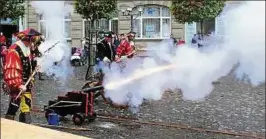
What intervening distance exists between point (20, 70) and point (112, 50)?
750 cm

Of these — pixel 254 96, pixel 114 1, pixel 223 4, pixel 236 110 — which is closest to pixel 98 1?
pixel 114 1

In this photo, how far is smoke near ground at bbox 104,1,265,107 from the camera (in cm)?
1164

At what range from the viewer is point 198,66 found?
501 inches

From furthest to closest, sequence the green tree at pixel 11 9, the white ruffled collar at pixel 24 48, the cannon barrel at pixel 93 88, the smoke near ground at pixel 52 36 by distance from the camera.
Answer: the green tree at pixel 11 9, the smoke near ground at pixel 52 36, the cannon barrel at pixel 93 88, the white ruffled collar at pixel 24 48

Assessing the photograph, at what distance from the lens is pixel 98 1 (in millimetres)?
20609

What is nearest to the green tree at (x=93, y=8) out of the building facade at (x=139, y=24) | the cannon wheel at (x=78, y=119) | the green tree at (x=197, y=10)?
the building facade at (x=139, y=24)

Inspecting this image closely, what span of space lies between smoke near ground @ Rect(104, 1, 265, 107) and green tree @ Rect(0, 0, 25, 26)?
25.7ft

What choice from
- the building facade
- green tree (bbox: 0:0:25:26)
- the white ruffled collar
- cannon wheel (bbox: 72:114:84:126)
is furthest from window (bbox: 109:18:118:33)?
the white ruffled collar

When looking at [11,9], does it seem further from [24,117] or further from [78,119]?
[24,117]

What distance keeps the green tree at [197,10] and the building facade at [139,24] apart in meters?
0.68

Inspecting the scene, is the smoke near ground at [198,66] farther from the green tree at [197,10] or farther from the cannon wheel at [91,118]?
the green tree at [197,10]

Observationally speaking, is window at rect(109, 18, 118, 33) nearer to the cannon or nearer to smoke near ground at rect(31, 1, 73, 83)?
smoke near ground at rect(31, 1, 73, 83)

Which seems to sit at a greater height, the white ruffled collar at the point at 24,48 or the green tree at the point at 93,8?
the green tree at the point at 93,8

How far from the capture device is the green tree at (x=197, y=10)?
64.7ft
